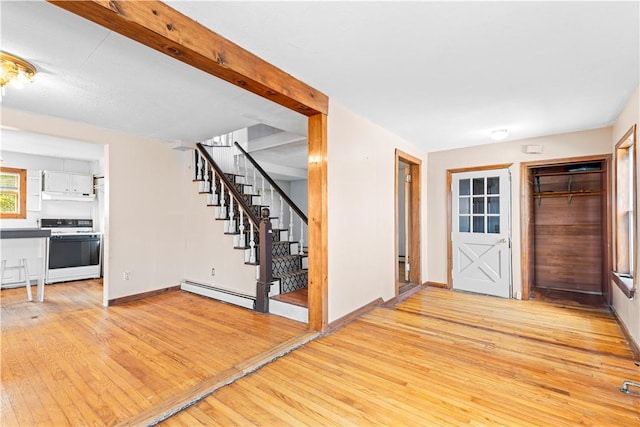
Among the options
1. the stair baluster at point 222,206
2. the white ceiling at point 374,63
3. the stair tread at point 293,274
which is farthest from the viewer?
the stair baluster at point 222,206

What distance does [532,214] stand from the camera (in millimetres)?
5086

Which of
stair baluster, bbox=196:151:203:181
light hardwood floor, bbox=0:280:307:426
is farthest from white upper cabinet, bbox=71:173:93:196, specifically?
stair baluster, bbox=196:151:203:181

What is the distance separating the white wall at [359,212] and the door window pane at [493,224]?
5.68ft

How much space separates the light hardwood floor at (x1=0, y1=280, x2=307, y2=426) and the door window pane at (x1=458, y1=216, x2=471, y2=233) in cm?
330

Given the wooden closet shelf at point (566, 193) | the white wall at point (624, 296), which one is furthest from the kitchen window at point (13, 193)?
the wooden closet shelf at point (566, 193)

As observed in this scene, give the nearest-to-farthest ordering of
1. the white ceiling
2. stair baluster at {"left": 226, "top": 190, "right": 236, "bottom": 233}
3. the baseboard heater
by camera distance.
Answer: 1. the white ceiling
2. the baseboard heater
3. stair baluster at {"left": 226, "top": 190, "right": 236, "bottom": 233}

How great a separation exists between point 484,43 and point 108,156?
4.67 metres

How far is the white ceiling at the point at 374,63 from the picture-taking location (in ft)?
5.89

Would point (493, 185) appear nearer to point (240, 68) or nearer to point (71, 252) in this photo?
point (240, 68)

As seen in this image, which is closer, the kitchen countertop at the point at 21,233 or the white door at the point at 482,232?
the kitchen countertop at the point at 21,233

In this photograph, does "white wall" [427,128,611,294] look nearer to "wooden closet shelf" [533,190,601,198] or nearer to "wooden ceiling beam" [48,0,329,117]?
"wooden closet shelf" [533,190,601,198]

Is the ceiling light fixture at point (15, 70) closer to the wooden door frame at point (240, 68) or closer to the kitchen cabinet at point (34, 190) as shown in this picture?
the wooden door frame at point (240, 68)

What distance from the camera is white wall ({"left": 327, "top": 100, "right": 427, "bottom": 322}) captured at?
319cm

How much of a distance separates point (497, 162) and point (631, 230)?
1.88 metres
